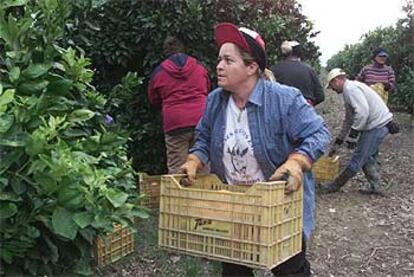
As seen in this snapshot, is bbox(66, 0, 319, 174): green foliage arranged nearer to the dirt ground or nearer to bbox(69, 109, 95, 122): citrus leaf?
the dirt ground

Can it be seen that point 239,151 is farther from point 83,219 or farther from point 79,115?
point 83,219

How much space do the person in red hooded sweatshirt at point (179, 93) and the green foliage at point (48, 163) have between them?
→ 298 cm

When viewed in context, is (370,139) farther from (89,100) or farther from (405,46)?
(405,46)

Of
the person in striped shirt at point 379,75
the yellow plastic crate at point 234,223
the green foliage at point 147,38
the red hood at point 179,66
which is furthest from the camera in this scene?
the person in striped shirt at point 379,75

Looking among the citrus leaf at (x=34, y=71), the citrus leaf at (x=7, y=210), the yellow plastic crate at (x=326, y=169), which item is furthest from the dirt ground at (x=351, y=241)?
the citrus leaf at (x=7, y=210)

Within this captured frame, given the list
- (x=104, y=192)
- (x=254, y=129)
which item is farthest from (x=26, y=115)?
(x=254, y=129)

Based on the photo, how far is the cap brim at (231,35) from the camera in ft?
10.1

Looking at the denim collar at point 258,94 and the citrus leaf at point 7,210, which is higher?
the denim collar at point 258,94

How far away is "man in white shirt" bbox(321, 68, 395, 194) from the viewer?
722 centimetres

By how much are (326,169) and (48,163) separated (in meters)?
6.32

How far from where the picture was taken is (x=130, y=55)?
6.43 meters

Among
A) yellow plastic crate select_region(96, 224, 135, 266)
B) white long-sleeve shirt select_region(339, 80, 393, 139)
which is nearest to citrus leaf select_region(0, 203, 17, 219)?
yellow plastic crate select_region(96, 224, 135, 266)

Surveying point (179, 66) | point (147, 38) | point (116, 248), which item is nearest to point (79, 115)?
point (116, 248)

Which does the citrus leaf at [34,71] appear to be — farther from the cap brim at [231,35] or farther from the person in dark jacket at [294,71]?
the person in dark jacket at [294,71]
